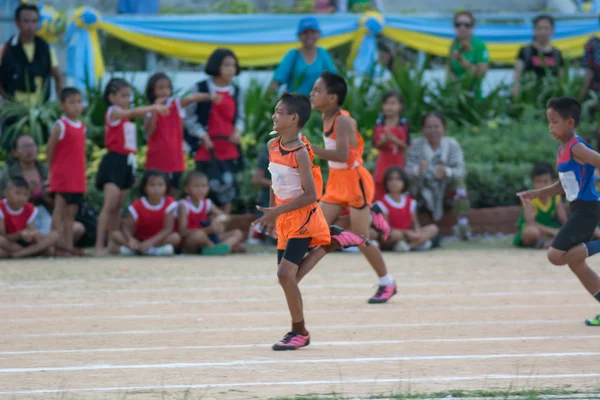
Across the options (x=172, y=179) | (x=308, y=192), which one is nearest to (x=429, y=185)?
(x=172, y=179)

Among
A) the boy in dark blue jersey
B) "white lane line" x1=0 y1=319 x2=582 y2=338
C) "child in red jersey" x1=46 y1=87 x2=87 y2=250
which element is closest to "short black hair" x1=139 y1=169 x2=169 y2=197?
"child in red jersey" x1=46 y1=87 x2=87 y2=250

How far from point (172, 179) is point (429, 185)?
2924 millimetres

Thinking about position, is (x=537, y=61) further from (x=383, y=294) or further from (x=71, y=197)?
(x=383, y=294)

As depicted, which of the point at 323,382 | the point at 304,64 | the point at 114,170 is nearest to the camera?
the point at 323,382

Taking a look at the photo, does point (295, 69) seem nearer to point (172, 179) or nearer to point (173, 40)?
point (172, 179)

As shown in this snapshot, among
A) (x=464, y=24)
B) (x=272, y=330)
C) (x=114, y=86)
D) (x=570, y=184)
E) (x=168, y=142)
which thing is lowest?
(x=272, y=330)

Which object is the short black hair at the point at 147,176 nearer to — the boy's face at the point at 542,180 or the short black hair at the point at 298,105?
the boy's face at the point at 542,180

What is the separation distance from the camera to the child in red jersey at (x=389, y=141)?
1197 centimetres

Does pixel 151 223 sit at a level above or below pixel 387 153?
below

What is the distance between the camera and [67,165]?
36.3ft

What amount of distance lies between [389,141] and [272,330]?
5.15 meters

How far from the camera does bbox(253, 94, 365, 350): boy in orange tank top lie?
6.48m

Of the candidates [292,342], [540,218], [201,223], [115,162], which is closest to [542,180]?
[540,218]

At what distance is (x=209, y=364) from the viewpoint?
19.5 ft
